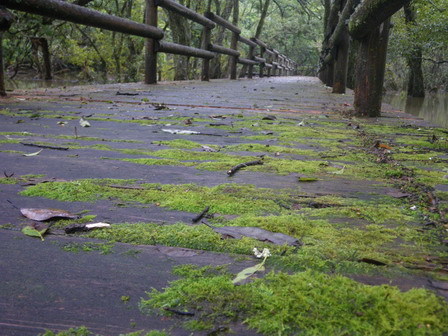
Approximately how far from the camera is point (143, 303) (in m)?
0.59

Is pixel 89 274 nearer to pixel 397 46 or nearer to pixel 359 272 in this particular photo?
pixel 359 272

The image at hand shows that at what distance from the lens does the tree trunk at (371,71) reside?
2834 mm

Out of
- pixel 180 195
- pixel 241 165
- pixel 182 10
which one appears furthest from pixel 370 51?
pixel 182 10

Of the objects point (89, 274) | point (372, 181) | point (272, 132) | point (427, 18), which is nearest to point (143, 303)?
point (89, 274)

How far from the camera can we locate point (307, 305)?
1.90 ft

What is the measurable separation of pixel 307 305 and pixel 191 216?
15.5 inches

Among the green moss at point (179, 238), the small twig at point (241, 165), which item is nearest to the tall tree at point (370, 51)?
the small twig at point (241, 165)

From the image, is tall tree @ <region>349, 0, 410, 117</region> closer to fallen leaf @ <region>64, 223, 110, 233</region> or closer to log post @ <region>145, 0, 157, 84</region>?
fallen leaf @ <region>64, 223, 110, 233</region>

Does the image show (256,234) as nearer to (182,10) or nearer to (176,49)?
(176,49)

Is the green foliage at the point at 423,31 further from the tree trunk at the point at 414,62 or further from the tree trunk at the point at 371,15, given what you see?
the tree trunk at the point at 371,15

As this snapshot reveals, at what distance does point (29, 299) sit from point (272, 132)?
1727 millimetres

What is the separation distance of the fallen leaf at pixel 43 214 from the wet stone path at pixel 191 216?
2 cm

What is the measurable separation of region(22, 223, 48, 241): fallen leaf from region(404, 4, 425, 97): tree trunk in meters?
15.2

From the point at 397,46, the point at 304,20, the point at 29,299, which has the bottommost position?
the point at 29,299
